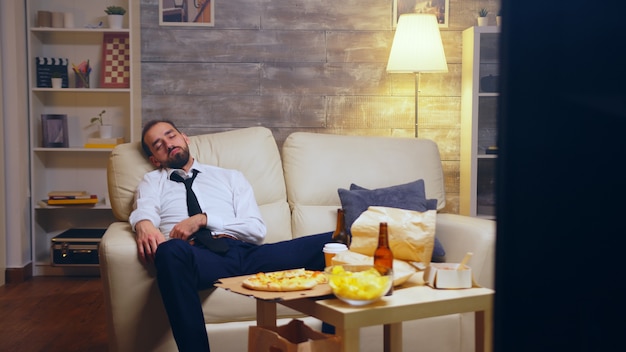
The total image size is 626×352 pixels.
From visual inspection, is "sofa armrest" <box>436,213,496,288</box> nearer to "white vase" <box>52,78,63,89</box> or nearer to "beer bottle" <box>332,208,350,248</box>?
"beer bottle" <box>332,208,350,248</box>

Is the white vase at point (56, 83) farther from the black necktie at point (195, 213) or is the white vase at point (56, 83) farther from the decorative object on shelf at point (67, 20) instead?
the black necktie at point (195, 213)

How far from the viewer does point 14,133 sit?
4250mm

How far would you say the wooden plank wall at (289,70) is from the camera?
430 cm

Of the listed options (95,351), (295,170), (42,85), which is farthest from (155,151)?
(42,85)

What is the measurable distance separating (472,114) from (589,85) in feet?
13.3

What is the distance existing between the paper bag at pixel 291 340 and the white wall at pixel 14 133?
2.71m

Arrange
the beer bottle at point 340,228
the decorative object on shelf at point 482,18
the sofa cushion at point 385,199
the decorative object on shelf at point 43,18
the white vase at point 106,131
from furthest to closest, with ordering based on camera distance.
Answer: the white vase at point 106,131 < the decorative object on shelf at point 43,18 < the decorative object on shelf at point 482,18 < the sofa cushion at point 385,199 < the beer bottle at point 340,228

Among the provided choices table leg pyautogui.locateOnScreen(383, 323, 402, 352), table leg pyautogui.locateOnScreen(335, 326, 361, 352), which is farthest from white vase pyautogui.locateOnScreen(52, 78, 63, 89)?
table leg pyautogui.locateOnScreen(335, 326, 361, 352)

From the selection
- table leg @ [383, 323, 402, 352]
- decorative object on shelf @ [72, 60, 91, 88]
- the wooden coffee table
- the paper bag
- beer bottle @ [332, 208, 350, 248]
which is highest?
decorative object on shelf @ [72, 60, 91, 88]

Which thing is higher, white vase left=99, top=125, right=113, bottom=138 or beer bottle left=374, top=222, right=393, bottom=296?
white vase left=99, top=125, right=113, bottom=138

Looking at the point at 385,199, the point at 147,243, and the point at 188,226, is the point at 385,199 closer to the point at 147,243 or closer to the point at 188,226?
the point at 188,226

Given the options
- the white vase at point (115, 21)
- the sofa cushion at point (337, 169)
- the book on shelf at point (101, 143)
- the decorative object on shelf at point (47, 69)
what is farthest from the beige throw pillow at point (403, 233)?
the decorative object on shelf at point (47, 69)

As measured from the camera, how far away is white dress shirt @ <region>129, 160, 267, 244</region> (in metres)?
2.78

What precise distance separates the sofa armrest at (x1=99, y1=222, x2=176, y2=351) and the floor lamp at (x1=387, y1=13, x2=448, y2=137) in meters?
Result: 2.01
